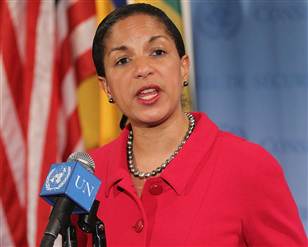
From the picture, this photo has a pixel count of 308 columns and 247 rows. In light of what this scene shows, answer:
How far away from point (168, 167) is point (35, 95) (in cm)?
112

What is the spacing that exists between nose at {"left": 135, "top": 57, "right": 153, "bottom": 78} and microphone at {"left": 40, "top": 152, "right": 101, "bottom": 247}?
326mm

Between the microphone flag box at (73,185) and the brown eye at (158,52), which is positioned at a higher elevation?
the brown eye at (158,52)

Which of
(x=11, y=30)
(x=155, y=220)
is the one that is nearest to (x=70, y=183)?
(x=155, y=220)

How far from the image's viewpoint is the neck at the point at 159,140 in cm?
129

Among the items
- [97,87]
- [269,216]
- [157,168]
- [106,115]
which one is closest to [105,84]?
[157,168]

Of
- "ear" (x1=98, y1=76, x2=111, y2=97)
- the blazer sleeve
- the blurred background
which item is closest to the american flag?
the blurred background

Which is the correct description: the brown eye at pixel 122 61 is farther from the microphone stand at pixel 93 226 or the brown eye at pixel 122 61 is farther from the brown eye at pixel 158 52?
the microphone stand at pixel 93 226

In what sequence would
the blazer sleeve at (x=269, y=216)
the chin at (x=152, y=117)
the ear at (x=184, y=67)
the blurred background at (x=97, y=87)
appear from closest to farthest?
the blazer sleeve at (x=269, y=216) → the chin at (x=152, y=117) → the ear at (x=184, y=67) → the blurred background at (x=97, y=87)

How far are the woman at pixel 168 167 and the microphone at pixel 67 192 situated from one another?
28 centimetres

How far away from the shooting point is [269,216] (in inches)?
44.9

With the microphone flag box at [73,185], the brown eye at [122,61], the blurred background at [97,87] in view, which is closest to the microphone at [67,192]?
the microphone flag box at [73,185]

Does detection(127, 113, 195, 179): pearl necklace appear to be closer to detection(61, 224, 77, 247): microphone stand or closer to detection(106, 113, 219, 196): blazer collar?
detection(106, 113, 219, 196): blazer collar

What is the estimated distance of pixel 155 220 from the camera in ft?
3.89

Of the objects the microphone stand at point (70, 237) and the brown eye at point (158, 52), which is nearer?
the microphone stand at point (70, 237)
